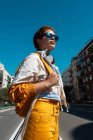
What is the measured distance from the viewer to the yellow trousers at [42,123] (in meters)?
2.12

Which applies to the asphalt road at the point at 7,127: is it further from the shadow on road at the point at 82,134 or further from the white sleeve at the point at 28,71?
the white sleeve at the point at 28,71

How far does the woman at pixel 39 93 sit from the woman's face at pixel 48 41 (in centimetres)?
11

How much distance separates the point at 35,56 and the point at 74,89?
122m

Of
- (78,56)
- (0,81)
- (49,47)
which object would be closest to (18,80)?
(49,47)

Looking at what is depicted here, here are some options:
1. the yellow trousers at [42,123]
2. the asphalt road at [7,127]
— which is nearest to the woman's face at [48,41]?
the yellow trousers at [42,123]

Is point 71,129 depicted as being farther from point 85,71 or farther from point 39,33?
point 85,71

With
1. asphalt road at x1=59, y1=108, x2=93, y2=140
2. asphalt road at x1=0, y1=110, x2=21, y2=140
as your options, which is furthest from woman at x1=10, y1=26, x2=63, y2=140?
asphalt road at x1=0, y1=110, x2=21, y2=140

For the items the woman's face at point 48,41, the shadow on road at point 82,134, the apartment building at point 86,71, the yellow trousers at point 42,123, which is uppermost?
the apartment building at point 86,71

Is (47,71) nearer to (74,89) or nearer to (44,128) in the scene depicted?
(44,128)

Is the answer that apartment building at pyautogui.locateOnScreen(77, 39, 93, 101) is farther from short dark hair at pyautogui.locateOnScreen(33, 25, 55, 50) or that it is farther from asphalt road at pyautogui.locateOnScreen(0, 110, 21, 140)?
short dark hair at pyautogui.locateOnScreen(33, 25, 55, 50)

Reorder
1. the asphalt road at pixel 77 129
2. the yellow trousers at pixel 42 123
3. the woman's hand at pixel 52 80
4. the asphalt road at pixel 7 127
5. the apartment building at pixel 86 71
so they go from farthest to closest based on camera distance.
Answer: the apartment building at pixel 86 71 < the asphalt road at pixel 7 127 < the asphalt road at pixel 77 129 < the woman's hand at pixel 52 80 < the yellow trousers at pixel 42 123

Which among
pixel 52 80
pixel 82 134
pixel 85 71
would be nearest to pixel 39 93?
pixel 52 80

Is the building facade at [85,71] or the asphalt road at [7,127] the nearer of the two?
the asphalt road at [7,127]

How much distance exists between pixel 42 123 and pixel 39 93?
0.79 ft
